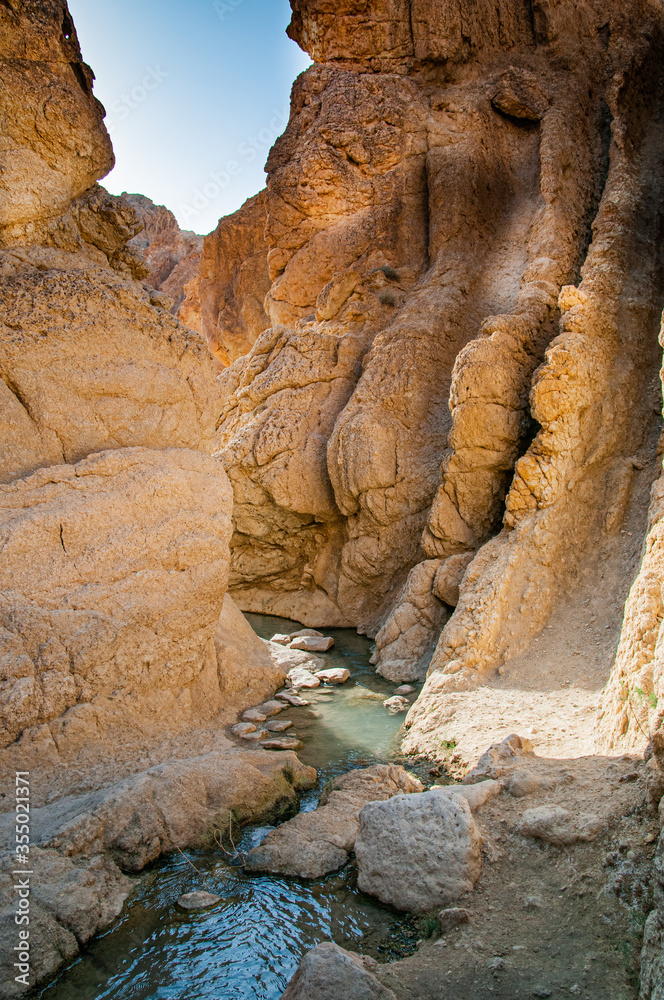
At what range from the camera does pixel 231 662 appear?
26.8 ft

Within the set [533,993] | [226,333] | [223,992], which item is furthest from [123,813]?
[226,333]

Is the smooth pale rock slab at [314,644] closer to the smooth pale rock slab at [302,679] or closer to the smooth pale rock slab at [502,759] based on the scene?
the smooth pale rock slab at [302,679]

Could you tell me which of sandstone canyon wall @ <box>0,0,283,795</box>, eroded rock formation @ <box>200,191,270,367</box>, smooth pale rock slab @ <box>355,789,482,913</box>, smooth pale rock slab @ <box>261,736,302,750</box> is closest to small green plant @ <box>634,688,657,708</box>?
smooth pale rock slab @ <box>355,789,482,913</box>

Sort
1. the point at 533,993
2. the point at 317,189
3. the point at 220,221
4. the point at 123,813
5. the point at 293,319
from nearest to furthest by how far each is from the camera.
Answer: the point at 533,993
the point at 123,813
the point at 317,189
the point at 293,319
the point at 220,221

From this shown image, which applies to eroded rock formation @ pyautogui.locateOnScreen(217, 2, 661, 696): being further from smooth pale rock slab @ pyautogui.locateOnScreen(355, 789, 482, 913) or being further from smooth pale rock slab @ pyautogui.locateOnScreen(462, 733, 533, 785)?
smooth pale rock slab @ pyautogui.locateOnScreen(355, 789, 482, 913)

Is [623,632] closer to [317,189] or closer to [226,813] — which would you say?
[226,813]

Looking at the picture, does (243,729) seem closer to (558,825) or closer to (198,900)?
(198,900)

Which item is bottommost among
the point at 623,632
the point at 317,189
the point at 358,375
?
the point at 623,632

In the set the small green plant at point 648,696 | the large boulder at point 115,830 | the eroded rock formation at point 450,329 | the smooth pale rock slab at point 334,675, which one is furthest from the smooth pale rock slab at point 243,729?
the small green plant at point 648,696

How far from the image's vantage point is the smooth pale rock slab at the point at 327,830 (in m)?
4.82

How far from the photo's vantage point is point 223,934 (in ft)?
13.7

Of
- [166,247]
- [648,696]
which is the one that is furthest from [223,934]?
[166,247]

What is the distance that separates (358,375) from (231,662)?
25.0 ft

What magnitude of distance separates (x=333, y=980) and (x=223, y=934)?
1251 millimetres
